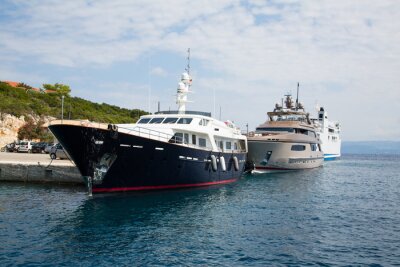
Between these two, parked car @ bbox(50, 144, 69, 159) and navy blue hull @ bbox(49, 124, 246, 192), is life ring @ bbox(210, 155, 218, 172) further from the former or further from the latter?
parked car @ bbox(50, 144, 69, 159)

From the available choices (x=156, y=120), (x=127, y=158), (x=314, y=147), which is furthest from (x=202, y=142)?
(x=314, y=147)

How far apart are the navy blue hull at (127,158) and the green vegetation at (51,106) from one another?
27.6 m

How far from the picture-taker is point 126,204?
21344 mm

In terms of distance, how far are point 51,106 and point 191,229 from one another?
56970 millimetres

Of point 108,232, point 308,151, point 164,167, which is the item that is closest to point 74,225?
point 108,232

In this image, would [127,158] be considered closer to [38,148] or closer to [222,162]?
[222,162]

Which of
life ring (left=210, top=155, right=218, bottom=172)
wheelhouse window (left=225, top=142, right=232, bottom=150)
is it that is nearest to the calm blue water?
life ring (left=210, top=155, right=218, bottom=172)

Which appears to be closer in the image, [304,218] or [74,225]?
[74,225]

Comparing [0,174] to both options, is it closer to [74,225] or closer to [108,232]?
[74,225]

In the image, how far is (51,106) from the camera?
6612 centimetres

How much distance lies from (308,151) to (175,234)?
3973 cm

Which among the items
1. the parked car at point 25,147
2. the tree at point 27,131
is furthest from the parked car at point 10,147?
the tree at point 27,131

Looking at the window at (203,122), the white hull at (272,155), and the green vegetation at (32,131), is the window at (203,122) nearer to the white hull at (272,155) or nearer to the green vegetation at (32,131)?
the white hull at (272,155)

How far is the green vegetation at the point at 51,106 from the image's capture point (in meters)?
54.0
